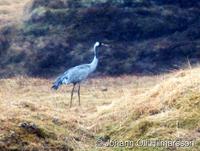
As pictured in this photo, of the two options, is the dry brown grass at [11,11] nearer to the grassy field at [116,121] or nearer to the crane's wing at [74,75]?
the crane's wing at [74,75]

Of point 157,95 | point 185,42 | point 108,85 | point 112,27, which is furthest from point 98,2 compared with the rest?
point 157,95

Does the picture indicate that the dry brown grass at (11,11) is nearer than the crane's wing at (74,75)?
No

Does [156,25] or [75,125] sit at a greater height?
[75,125]

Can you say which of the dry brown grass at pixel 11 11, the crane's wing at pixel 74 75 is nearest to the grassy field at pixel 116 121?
the crane's wing at pixel 74 75

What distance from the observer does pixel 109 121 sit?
48.0 feet

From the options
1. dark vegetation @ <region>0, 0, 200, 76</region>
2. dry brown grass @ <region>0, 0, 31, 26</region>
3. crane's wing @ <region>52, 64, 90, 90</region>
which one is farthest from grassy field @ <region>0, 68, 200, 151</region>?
dry brown grass @ <region>0, 0, 31, 26</region>

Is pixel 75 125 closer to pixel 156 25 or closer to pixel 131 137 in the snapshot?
pixel 131 137

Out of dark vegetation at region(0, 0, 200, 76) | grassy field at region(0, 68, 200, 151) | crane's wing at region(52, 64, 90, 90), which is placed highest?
grassy field at region(0, 68, 200, 151)

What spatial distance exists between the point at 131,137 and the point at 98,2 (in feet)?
71.1

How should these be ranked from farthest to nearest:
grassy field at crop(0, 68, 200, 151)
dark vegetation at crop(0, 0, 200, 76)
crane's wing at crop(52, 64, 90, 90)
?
dark vegetation at crop(0, 0, 200, 76) → crane's wing at crop(52, 64, 90, 90) → grassy field at crop(0, 68, 200, 151)

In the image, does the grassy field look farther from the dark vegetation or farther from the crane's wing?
the dark vegetation

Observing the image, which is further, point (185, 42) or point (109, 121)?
point (185, 42)

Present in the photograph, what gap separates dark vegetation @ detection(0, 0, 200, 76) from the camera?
30.7 metres

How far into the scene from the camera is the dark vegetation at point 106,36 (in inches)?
1209
